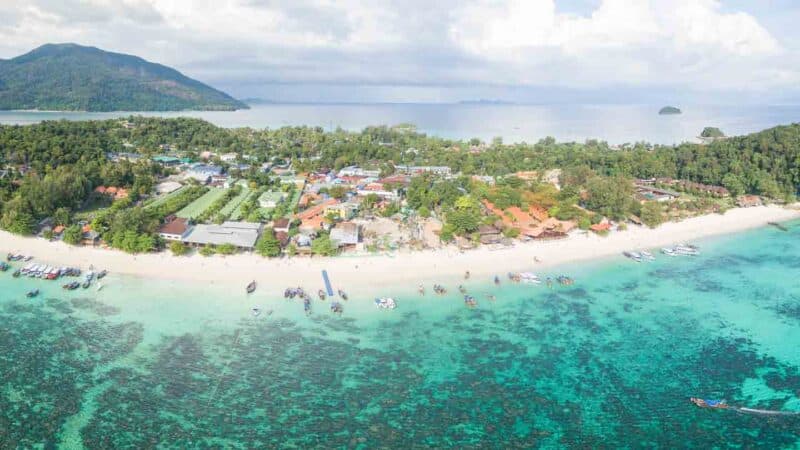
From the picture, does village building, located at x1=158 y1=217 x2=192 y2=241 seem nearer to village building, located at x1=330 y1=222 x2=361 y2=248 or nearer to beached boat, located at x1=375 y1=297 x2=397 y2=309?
village building, located at x1=330 y1=222 x2=361 y2=248

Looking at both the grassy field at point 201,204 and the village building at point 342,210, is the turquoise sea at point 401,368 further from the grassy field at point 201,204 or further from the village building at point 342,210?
the village building at point 342,210

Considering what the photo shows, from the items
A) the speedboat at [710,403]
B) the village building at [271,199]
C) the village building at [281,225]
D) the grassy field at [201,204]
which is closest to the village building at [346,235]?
the village building at [281,225]

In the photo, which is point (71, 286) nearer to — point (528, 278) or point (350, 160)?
point (528, 278)

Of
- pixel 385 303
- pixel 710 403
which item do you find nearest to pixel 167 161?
pixel 385 303

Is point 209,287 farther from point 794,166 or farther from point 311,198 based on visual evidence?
point 794,166

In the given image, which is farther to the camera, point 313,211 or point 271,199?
point 271,199

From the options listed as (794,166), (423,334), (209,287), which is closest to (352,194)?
(209,287)
